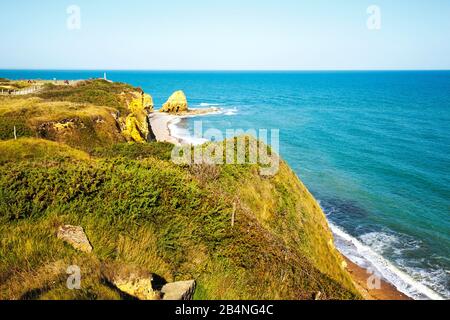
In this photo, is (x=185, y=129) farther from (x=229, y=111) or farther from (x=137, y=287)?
(x=137, y=287)

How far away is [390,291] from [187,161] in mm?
16761

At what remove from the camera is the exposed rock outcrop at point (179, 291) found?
6723mm

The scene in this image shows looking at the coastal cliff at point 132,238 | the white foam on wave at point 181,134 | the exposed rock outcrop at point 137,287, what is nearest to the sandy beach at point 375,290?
the coastal cliff at point 132,238

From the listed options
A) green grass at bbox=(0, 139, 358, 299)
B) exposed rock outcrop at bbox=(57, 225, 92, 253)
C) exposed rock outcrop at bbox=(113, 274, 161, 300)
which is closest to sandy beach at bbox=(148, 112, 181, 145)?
green grass at bbox=(0, 139, 358, 299)

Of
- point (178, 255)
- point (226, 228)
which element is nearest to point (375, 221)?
point (226, 228)

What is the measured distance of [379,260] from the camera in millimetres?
26797

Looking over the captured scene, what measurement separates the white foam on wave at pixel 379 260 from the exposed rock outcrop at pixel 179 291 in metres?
20.8

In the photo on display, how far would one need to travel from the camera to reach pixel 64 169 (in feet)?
38.3

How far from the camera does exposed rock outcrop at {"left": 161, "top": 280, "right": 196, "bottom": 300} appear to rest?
6.72 metres

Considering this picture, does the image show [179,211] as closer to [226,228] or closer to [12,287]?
[226,228]

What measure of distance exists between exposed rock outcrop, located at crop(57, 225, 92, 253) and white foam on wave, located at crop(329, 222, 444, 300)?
22.2m

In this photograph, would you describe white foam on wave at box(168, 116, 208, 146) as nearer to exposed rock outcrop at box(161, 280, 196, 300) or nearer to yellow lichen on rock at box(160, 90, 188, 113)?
yellow lichen on rock at box(160, 90, 188, 113)

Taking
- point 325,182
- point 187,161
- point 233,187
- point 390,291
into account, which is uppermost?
point 187,161

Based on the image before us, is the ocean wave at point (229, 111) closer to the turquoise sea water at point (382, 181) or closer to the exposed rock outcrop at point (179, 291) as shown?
the turquoise sea water at point (382, 181)
